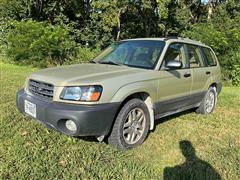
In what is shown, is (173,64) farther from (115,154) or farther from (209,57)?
(209,57)

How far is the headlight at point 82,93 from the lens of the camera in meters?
4.09

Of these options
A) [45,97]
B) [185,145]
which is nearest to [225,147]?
[185,145]

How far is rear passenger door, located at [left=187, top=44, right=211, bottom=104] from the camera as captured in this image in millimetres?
5977

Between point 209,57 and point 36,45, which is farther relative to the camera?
point 36,45

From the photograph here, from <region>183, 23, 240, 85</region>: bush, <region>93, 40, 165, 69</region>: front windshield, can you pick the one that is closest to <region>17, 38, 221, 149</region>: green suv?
<region>93, 40, 165, 69</region>: front windshield

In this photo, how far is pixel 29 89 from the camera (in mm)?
4734

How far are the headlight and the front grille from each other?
240mm

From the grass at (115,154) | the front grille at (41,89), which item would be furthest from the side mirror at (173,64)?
the front grille at (41,89)

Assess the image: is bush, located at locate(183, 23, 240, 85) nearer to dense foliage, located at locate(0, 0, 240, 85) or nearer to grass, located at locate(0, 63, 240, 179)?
dense foliage, located at locate(0, 0, 240, 85)

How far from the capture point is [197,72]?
607 centimetres

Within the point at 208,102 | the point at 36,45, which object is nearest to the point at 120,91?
the point at 208,102

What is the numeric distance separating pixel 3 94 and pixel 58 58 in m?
7.63

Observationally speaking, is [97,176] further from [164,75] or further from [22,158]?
[164,75]

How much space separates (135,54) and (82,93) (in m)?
1.65
